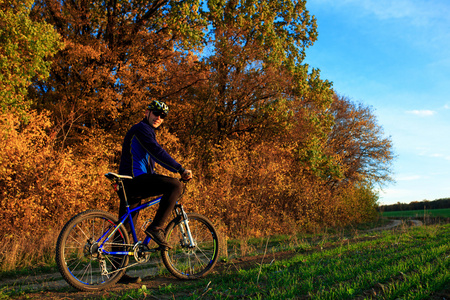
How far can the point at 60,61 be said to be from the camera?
14.6 meters

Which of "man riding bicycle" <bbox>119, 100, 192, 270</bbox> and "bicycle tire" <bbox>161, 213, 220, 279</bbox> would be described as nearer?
"man riding bicycle" <bbox>119, 100, 192, 270</bbox>

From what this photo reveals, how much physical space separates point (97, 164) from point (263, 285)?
10134mm

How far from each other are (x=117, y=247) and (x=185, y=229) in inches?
40.8

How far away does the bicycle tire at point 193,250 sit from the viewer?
4.93 metres

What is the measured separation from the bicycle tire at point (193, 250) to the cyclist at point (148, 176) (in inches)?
12.1

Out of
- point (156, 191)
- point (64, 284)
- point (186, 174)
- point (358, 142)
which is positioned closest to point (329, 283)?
point (186, 174)

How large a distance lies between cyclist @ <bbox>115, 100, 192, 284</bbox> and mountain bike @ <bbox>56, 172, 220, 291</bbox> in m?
0.14

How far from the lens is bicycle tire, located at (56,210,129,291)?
13.4ft

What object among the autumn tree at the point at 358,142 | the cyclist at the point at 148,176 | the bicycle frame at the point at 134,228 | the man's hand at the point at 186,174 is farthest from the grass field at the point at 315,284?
the autumn tree at the point at 358,142

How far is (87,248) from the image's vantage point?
4.29m

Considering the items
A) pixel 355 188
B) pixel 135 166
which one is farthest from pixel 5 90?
pixel 355 188

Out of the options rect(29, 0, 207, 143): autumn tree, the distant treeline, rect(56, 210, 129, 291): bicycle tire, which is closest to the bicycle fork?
rect(56, 210, 129, 291): bicycle tire

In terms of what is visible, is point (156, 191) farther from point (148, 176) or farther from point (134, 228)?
point (134, 228)

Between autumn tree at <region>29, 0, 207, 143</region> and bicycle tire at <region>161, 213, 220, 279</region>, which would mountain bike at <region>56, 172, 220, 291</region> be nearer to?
bicycle tire at <region>161, 213, 220, 279</region>
